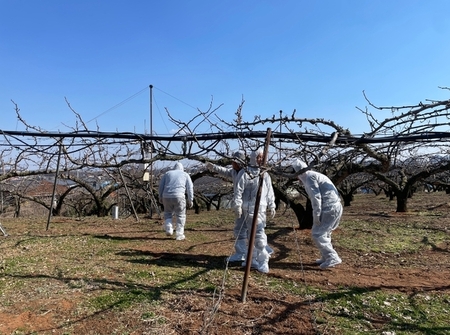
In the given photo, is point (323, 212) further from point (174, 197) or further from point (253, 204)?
point (174, 197)

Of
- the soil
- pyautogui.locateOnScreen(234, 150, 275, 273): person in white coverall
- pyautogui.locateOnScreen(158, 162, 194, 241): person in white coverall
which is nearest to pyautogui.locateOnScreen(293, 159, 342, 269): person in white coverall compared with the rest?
the soil

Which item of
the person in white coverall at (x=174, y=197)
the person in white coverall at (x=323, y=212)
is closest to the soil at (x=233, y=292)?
the person in white coverall at (x=323, y=212)

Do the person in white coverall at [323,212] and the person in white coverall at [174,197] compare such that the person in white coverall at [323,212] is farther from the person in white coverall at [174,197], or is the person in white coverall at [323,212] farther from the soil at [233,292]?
the person in white coverall at [174,197]

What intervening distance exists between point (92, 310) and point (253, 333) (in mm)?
1637

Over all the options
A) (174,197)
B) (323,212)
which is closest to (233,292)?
(323,212)

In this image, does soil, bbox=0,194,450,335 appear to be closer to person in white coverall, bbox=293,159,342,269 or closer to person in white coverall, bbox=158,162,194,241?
Answer: person in white coverall, bbox=293,159,342,269

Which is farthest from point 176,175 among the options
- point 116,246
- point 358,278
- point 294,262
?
point 358,278

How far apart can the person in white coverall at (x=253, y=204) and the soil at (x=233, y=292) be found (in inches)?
9.5

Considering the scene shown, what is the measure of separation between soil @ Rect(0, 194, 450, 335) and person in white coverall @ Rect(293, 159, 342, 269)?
0.77 ft

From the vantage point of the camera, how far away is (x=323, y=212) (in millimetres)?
5504

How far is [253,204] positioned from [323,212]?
41.7 inches

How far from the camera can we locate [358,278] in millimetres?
4969

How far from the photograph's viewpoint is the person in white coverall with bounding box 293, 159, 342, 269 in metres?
5.40

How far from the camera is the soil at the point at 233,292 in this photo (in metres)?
3.43
